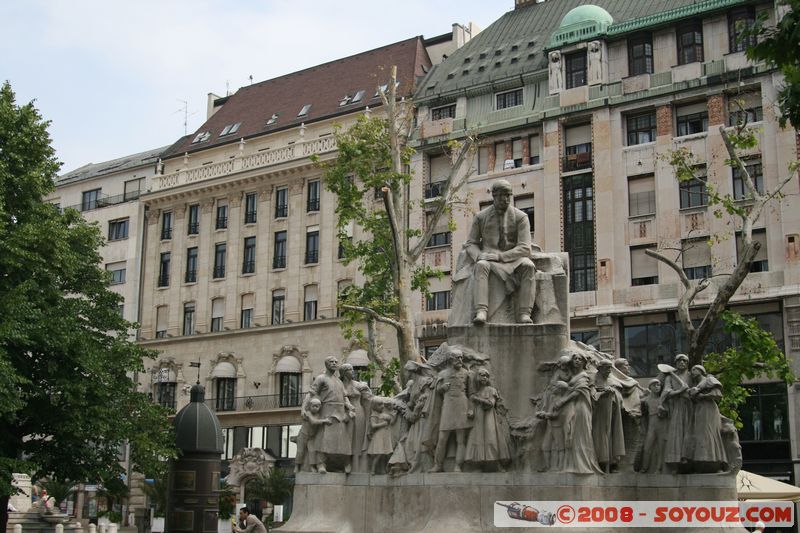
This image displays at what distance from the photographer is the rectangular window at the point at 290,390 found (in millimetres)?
54688

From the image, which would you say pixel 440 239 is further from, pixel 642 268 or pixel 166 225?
pixel 166 225

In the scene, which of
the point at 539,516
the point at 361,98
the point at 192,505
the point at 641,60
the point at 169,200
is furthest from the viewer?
the point at 169,200

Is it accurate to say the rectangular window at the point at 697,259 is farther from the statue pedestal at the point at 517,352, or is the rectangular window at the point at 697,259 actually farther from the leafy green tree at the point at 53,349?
the statue pedestal at the point at 517,352

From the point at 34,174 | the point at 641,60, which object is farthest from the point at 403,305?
the point at 641,60

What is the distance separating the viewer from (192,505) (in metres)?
23.6

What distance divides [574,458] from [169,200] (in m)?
52.0

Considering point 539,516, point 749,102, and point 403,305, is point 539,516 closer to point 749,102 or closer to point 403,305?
point 403,305

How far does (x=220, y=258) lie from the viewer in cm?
5997

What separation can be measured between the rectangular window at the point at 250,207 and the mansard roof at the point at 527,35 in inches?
431

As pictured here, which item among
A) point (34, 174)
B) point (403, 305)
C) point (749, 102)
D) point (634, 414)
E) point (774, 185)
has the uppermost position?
point (749, 102)

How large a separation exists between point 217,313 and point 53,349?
29.6m

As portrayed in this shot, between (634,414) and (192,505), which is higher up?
(634,414)

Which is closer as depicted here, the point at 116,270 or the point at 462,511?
the point at 462,511

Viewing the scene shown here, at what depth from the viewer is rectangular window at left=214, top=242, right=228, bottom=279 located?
5963cm
